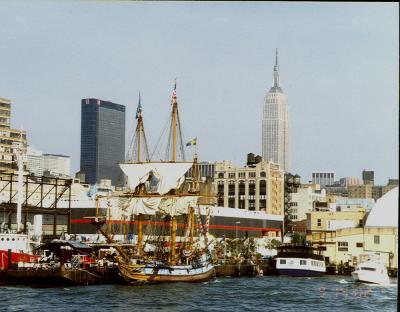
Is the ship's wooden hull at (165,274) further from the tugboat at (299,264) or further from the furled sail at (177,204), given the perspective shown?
the tugboat at (299,264)

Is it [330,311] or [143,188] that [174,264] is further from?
[330,311]

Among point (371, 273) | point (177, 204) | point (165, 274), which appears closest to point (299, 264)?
point (371, 273)

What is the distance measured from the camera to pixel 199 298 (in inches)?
2613

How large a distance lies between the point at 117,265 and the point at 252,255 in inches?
1950

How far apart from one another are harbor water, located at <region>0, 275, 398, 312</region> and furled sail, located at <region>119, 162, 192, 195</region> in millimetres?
17797

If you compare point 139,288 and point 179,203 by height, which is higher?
point 179,203

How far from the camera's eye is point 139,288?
76875 mm

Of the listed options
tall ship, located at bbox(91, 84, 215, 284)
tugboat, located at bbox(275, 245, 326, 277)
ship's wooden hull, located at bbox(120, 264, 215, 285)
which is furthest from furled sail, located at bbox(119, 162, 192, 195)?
tugboat, located at bbox(275, 245, 326, 277)

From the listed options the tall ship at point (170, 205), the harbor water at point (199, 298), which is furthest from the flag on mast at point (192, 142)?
the harbor water at point (199, 298)

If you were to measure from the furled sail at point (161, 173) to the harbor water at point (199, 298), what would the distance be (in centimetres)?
1780

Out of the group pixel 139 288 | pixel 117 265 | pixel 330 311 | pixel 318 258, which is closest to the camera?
pixel 330 311

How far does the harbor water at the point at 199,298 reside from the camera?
5675 cm

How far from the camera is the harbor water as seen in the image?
186ft

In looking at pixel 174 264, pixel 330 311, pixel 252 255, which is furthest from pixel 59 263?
pixel 252 255
